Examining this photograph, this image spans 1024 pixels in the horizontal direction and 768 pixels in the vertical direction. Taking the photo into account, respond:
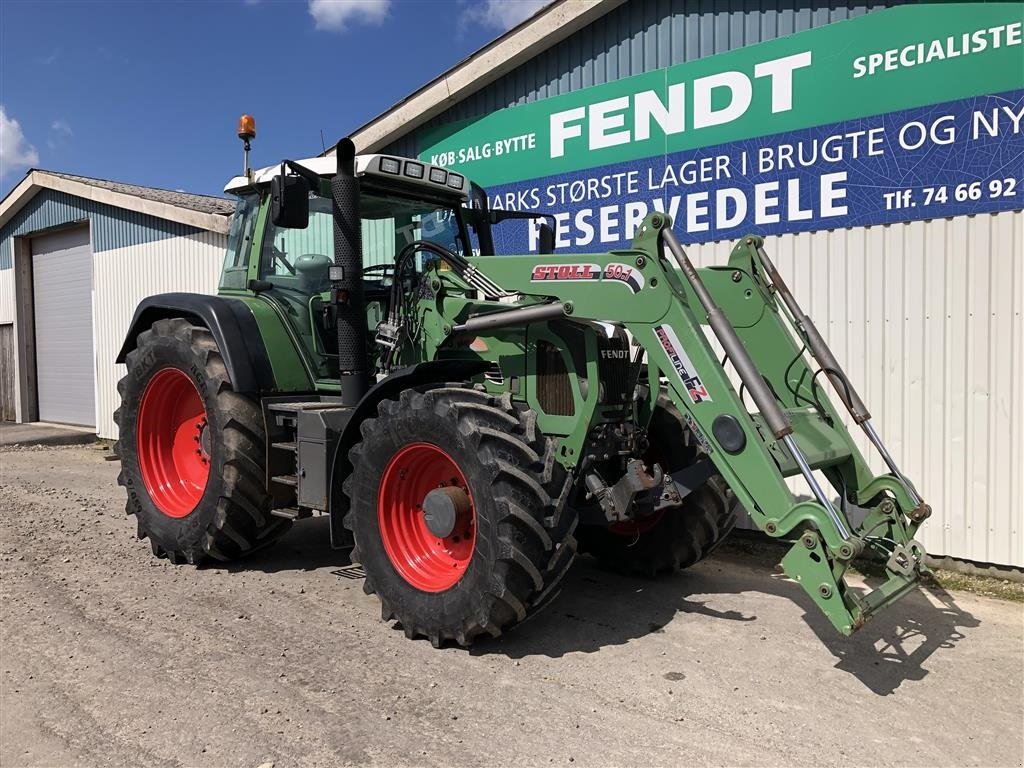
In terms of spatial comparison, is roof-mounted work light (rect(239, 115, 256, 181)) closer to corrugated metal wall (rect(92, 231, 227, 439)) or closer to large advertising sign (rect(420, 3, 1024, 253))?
large advertising sign (rect(420, 3, 1024, 253))

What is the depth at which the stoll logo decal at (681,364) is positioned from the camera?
12.8 ft

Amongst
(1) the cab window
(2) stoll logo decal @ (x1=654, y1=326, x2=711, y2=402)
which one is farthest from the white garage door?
(2) stoll logo decal @ (x1=654, y1=326, x2=711, y2=402)

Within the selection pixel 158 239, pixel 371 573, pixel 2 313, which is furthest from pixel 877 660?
pixel 2 313

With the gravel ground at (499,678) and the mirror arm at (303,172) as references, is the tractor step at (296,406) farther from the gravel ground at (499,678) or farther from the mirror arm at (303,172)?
the mirror arm at (303,172)

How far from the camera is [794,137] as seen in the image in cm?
625

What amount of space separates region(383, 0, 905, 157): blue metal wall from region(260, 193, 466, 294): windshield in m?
2.45

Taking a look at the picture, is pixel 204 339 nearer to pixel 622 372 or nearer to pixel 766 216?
pixel 622 372

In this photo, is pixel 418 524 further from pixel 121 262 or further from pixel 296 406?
pixel 121 262

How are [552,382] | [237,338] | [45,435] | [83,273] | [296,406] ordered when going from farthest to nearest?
[83,273]
[45,435]
[237,338]
[296,406]
[552,382]

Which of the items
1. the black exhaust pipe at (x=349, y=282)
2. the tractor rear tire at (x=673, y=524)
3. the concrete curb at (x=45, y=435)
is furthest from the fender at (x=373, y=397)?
the concrete curb at (x=45, y=435)

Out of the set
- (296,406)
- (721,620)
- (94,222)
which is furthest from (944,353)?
(94,222)

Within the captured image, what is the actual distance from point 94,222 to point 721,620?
13.2 m

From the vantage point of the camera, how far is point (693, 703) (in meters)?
3.61

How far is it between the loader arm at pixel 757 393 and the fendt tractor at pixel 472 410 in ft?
0.04
